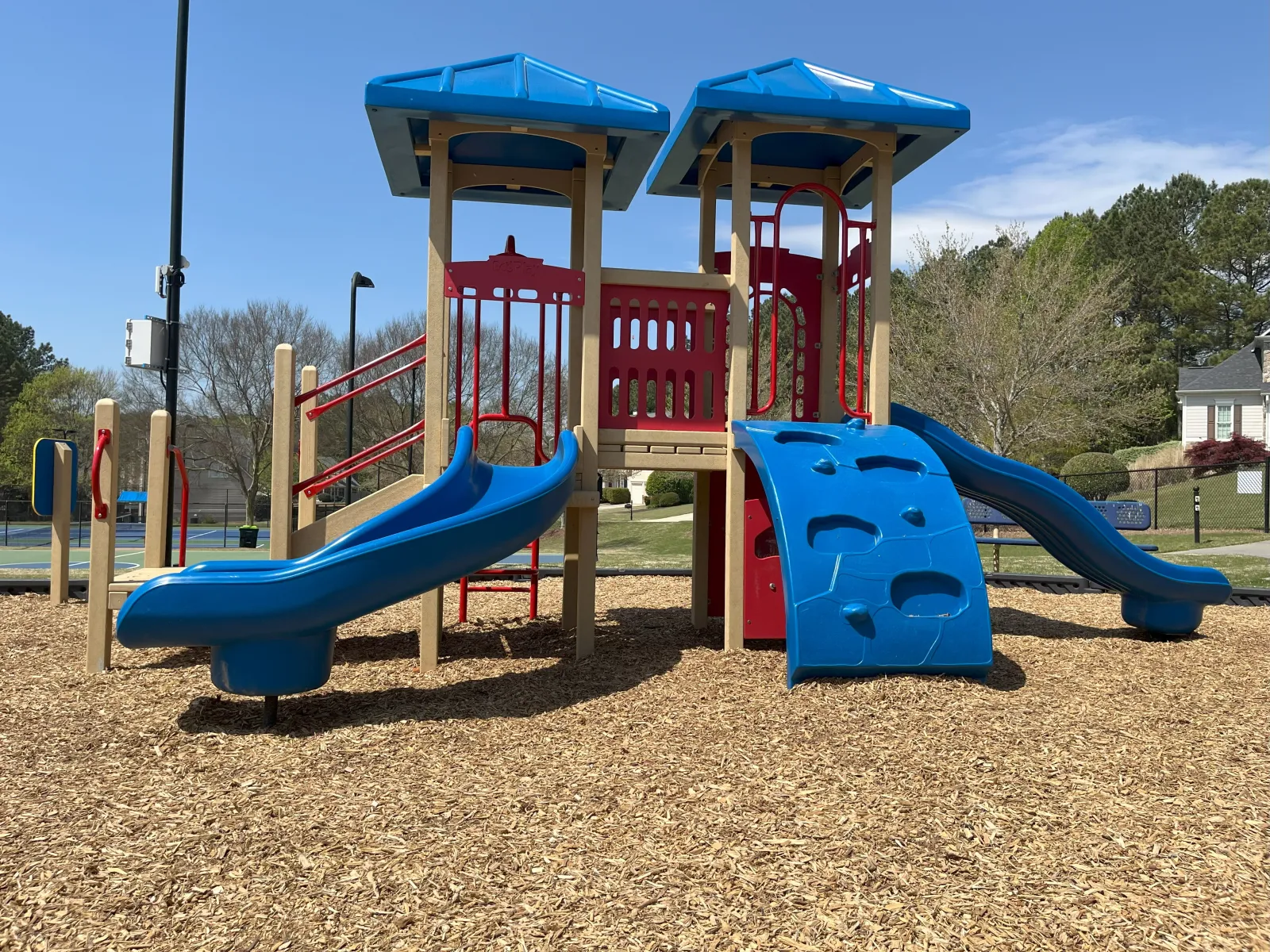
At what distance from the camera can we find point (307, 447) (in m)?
Result: 7.34

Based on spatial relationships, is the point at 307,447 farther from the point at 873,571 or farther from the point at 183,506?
the point at 873,571

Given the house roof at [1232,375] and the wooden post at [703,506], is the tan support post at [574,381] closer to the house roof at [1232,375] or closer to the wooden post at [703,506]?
the wooden post at [703,506]

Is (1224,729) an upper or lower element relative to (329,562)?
lower

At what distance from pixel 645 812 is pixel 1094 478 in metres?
28.9

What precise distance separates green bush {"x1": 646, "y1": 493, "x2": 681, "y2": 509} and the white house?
66.8 feet

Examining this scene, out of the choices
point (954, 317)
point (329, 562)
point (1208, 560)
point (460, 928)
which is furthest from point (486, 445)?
point (460, 928)

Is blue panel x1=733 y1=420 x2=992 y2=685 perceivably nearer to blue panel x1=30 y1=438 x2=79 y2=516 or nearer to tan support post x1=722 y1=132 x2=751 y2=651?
tan support post x1=722 y1=132 x2=751 y2=651

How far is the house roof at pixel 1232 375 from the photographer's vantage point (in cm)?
3603

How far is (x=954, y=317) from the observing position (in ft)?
79.7

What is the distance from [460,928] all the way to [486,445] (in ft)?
93.0

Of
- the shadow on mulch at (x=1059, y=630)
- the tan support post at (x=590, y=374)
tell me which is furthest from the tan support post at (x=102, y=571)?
the shadow on mulch at (x=1059, y=630)

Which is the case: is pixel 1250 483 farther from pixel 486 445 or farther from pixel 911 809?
pixel 911 809

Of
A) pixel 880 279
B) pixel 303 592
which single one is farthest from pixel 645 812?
pixel 880 279

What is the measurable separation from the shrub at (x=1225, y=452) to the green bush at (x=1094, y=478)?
4.04 m
